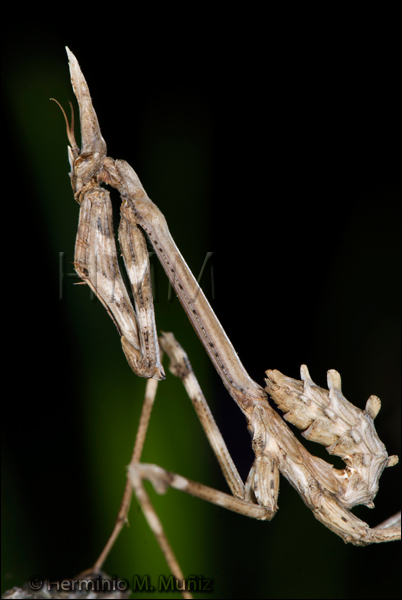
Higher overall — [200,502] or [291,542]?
[200,502]

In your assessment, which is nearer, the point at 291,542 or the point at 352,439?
the point at 352,439

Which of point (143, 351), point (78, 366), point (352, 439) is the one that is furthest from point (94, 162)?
point (352, 439)

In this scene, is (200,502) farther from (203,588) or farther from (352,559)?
(352,559)

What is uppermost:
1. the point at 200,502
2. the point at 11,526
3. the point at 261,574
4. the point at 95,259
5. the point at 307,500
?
the point at 95,259

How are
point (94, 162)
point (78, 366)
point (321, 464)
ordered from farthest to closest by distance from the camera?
1. point (78, 366)
2. point (321, 464)
3. point (94, 162)

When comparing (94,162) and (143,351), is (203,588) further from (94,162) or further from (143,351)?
(94,162)

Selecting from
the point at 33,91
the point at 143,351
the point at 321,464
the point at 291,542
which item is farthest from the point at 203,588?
the point at 33,91

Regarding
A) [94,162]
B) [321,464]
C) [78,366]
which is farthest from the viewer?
[78,366]
